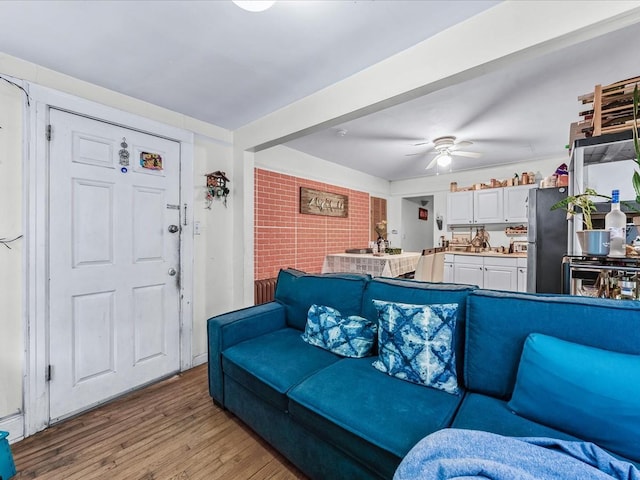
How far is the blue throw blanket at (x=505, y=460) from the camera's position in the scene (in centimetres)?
74

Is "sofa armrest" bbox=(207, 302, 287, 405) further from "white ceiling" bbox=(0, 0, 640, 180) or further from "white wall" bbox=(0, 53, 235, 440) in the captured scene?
"white ceiling" bbox=(0, 0, 640, 180)

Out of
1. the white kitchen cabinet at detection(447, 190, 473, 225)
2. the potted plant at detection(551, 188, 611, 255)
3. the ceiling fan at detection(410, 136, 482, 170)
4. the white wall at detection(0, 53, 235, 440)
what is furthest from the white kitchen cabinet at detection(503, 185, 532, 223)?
the white wall at detection(0, 53, 235, 440)

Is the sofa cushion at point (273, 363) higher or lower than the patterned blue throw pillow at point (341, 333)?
lower

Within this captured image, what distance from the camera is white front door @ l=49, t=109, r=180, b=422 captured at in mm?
1926

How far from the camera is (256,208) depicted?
3492 millimetres

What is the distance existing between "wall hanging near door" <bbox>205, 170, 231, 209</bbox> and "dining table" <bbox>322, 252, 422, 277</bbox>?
172cm

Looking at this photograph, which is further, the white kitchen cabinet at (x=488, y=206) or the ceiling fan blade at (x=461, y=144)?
the white kitchen cabinet at (x=488, y=206)

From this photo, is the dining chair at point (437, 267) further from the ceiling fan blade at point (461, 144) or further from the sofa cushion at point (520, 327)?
the sofa cushion at point (520, 327)

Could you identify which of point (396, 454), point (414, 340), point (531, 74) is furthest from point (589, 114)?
point (396, 454)

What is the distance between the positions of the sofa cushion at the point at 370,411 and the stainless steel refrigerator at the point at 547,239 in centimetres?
201

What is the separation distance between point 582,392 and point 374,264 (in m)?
2.55

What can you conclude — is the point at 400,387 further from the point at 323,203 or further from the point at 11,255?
the point at 323,203

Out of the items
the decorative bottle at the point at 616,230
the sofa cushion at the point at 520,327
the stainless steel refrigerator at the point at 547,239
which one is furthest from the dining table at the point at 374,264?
the decorative bottle at the point at 616,230

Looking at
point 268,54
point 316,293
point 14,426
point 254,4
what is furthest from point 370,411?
point 14,426
